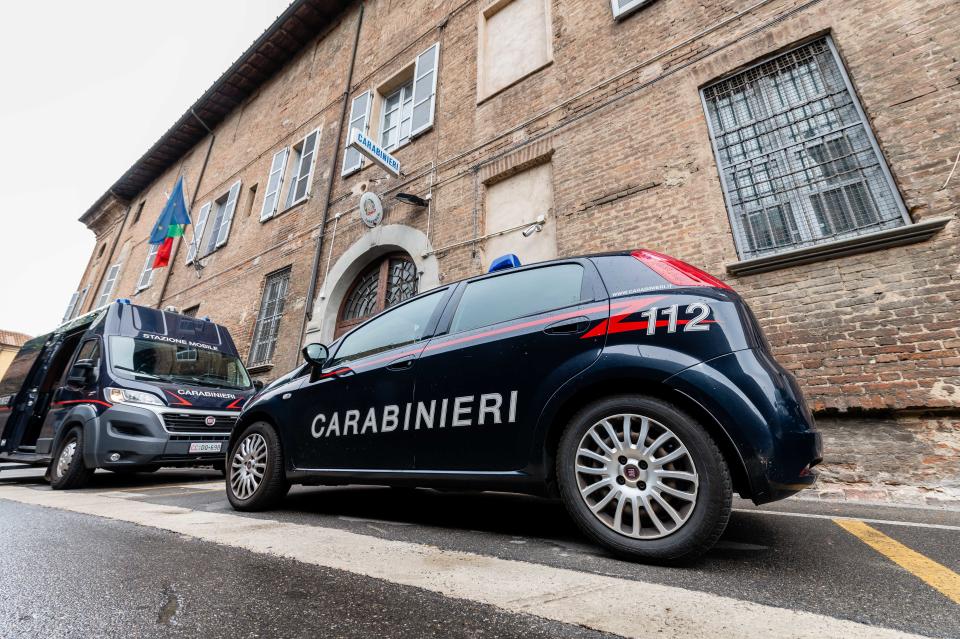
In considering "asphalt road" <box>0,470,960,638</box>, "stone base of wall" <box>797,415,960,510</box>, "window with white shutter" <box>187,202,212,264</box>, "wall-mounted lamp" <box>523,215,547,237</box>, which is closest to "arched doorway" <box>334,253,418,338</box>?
"wall-mounted lamp" <box>523,215,547,237</box>

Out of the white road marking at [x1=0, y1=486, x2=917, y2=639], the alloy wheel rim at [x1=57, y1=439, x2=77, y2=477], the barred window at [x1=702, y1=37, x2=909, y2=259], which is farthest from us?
the alloy wheel rim at [x1=57, y1=439, x2=77, y2=477]

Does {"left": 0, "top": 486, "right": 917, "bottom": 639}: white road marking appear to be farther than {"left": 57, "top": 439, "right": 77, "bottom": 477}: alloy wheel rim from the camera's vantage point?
No

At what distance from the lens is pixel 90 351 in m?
5.35

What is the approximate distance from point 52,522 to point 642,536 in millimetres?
3364

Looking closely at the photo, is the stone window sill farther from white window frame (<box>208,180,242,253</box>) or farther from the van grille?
white window frame (<box>208,180,242,253</box>)

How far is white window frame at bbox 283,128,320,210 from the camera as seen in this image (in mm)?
10664

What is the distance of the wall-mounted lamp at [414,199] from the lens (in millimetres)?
7578

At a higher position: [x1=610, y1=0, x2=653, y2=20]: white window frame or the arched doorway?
[x1=610, y1=0, x2=653, y2=20]: white window frame

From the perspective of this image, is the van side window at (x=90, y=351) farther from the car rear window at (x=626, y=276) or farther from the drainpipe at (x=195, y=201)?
the drainpipe at (x=195, y=201)

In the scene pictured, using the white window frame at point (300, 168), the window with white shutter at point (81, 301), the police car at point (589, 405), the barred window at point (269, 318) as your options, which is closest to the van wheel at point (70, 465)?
the police car at point (589, 405)

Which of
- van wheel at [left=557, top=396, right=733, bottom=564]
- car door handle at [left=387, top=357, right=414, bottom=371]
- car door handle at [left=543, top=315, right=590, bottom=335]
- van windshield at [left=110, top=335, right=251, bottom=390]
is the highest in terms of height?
van windshield at [left=110, top=335, right=251, bottom=390]

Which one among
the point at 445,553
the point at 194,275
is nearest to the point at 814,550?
the point at 445,553

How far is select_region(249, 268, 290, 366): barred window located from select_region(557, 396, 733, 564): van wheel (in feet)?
30.1

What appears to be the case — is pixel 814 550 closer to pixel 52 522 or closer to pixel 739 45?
pixel 52 522
